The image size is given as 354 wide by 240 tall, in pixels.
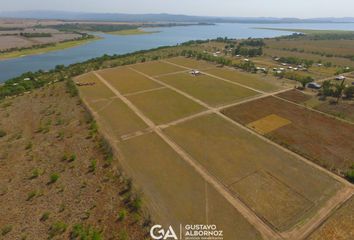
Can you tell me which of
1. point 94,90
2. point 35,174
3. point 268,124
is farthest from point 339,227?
point 94,90

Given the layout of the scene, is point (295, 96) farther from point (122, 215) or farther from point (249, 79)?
point (122, 215)

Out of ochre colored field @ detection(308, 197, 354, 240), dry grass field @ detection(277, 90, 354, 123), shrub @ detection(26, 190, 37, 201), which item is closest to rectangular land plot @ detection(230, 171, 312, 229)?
ochre colored field @ detection(308, 197, 354, 240)

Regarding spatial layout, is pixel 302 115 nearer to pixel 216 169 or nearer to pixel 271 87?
pixel 271 87

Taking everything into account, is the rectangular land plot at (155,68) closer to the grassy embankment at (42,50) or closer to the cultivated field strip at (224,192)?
the cultivated field strip at (224,192)

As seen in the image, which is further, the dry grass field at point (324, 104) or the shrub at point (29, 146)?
the dry grass field at point (324, 104)

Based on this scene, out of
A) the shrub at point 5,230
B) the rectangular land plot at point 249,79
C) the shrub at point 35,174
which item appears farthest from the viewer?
the rectangular land plot at point 249,79

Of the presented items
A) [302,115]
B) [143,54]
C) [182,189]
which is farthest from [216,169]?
[143,54]

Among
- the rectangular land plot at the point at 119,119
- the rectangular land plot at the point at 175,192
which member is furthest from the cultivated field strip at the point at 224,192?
the rectangular land plot at the point at 119,119
